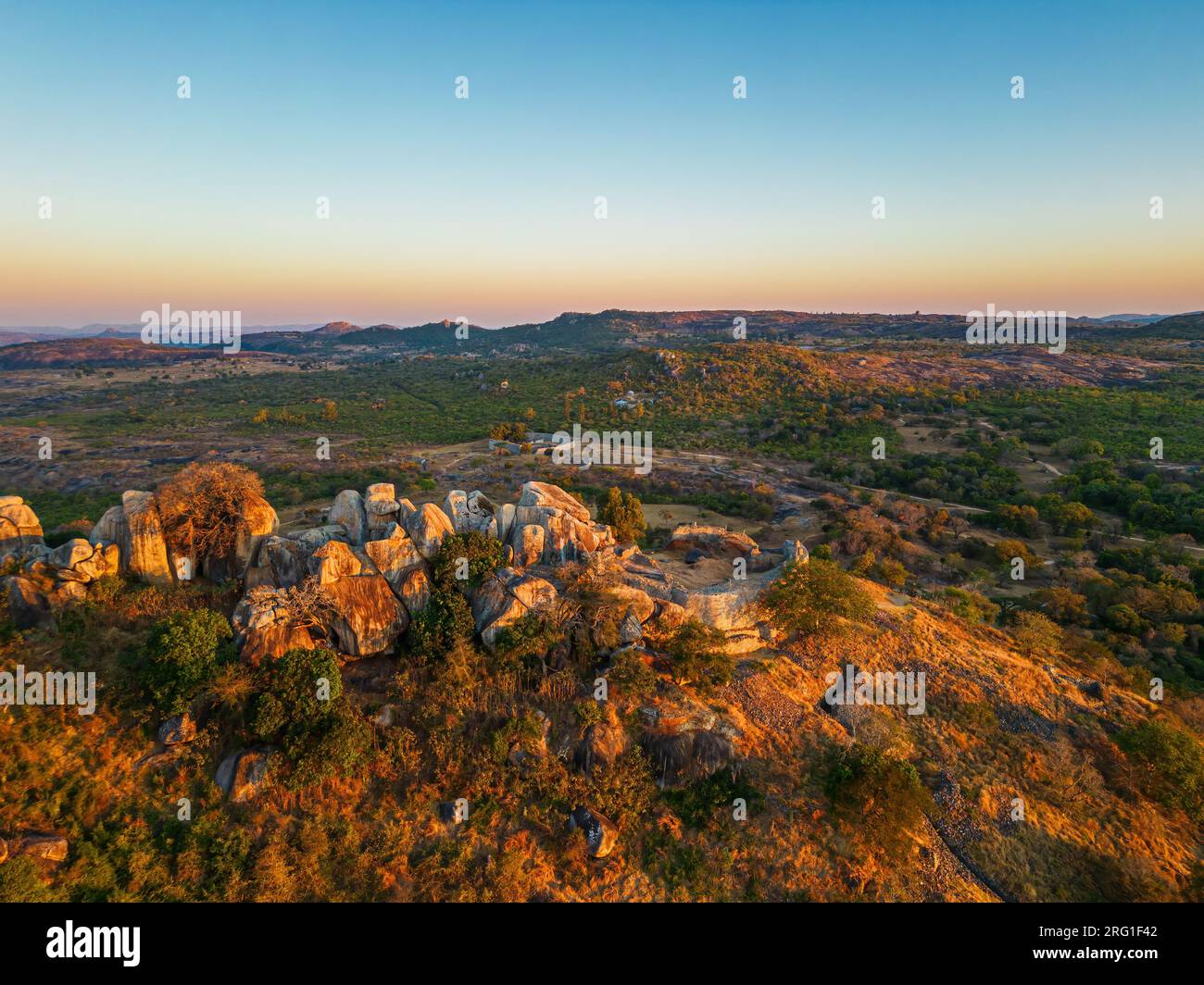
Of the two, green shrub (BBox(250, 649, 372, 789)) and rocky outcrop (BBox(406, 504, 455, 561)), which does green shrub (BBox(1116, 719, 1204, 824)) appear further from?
rocky outcrop (BBox(406, 504, 455, 561))

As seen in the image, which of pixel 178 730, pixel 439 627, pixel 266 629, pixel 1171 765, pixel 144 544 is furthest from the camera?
pixel 144 544

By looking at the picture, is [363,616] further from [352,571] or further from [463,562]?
[463,562]

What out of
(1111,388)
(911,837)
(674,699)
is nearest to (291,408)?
(674,699)

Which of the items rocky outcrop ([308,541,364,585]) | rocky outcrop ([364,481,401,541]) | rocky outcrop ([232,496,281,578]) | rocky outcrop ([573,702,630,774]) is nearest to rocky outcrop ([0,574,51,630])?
rocky outcrop ([232,496,281,578])

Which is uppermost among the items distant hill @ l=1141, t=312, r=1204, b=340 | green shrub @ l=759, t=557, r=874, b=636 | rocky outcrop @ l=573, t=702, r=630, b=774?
distant hill @ l=1141, t=312, r=1204, b=340

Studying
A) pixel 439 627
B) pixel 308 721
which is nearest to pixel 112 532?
pixel 308 721

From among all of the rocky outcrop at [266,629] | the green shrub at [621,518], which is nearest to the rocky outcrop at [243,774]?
the rocky outcrop at [266,629]

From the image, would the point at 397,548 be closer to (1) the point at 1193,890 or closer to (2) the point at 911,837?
(2) the point at 911,837

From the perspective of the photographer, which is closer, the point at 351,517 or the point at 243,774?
the point at 243,774

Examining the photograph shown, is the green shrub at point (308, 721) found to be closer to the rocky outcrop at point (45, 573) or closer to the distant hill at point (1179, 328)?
the rocky outcrop at point (45, 573)

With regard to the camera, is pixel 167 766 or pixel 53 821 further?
pixel 167 766

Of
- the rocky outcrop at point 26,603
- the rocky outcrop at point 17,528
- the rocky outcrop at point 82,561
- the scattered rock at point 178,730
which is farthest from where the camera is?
the rocky outcrop at point 17,528
